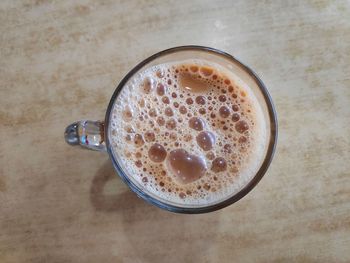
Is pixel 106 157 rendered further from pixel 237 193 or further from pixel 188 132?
pixel 237 193

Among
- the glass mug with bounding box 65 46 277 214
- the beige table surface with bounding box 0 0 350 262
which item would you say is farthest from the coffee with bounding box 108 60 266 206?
the beige table surface with bounding box 0 0 350 262

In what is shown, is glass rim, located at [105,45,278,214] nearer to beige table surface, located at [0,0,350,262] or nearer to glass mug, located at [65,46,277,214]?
glass mug, located at [65,46,277,214]

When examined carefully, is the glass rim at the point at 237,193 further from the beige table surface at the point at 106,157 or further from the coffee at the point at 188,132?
the beige table surface at the point at 106,157

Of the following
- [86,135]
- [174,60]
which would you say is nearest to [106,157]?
[86,135]

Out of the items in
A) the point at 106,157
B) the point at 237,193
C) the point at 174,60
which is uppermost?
the point at 174,60

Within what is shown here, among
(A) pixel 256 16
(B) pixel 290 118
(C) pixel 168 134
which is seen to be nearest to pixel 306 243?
(B) pixel 290 118

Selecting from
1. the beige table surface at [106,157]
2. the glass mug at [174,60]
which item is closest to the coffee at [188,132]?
the glass mug at [174,60]
